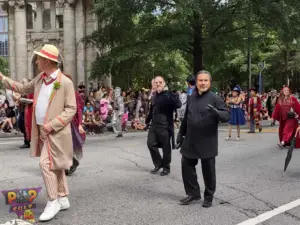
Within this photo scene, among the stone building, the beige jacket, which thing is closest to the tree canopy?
the stone building

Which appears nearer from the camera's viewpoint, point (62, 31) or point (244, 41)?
point (244, 41)

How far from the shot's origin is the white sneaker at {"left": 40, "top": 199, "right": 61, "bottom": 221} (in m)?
4.97

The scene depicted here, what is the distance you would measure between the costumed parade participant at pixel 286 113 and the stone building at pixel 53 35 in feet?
82.6

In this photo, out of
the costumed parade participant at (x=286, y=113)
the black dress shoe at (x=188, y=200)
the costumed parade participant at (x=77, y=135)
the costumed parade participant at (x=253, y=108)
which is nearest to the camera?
the black dress shoe at (x=188, y=200)

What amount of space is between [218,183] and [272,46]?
129ft

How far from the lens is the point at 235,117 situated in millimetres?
14125

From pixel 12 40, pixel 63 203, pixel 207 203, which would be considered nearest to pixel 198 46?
pixel 207 203

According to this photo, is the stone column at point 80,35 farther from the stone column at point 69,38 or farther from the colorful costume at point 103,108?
the colorful costume at point 103,108

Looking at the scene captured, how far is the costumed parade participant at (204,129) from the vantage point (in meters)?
5.54

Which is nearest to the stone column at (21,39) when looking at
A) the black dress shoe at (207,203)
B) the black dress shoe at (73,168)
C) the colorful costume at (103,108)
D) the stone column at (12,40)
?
the stone column at (12,40)

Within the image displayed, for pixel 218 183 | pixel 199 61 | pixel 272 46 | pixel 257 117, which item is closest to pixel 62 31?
pixel 199 61

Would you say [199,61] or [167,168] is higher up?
[199,61]

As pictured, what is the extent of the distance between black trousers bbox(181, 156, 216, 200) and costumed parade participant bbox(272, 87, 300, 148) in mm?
4478

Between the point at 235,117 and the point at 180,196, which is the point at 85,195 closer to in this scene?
the point at 180,196
